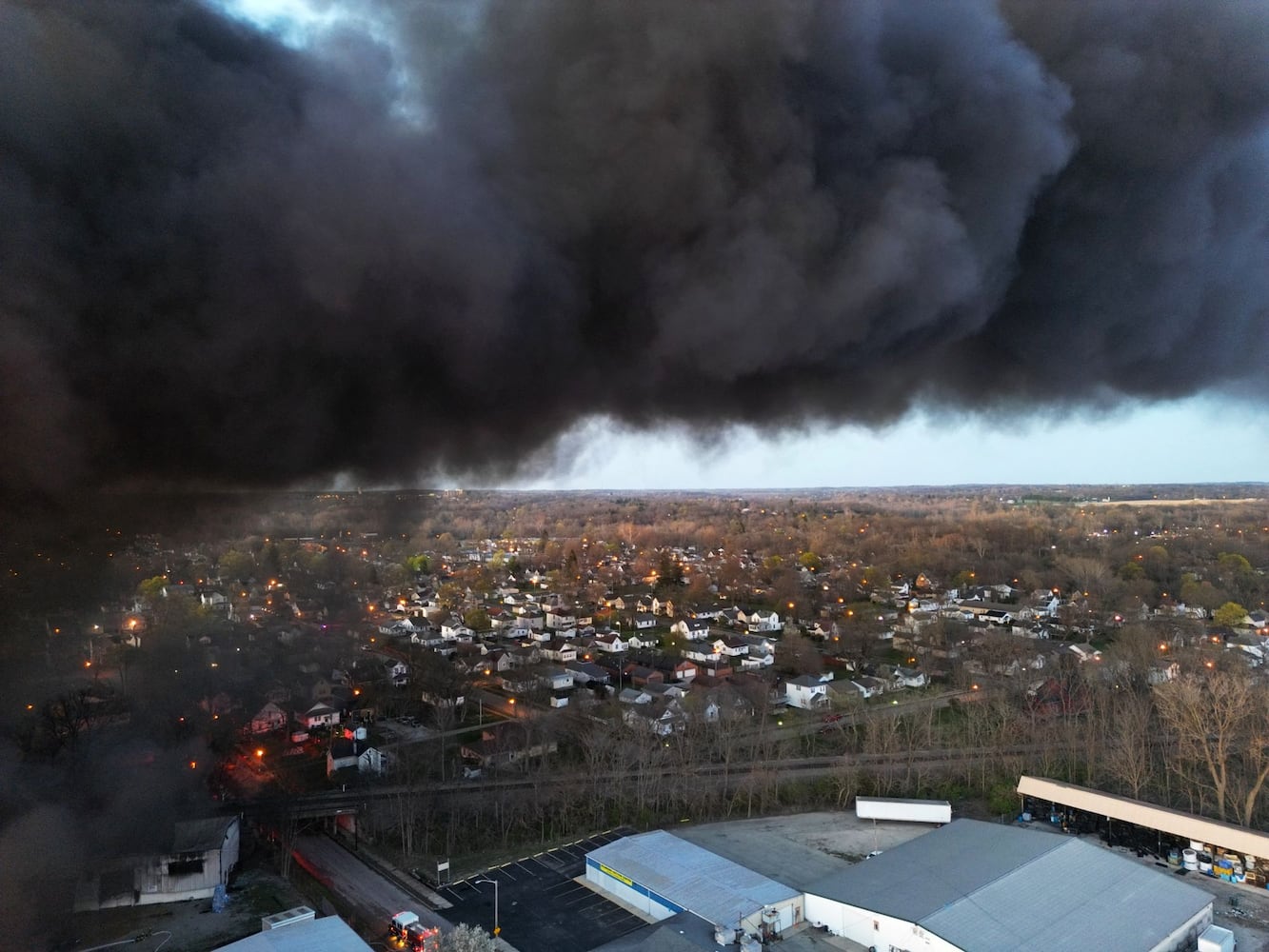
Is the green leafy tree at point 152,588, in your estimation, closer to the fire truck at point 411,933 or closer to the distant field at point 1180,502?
the fire truck at point 411,933

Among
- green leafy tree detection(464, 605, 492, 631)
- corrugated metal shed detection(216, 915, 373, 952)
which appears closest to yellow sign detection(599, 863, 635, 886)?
corrugated metal shed detection(216, 915, 373, 952)

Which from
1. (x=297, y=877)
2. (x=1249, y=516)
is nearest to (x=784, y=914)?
(x=297, y=877)

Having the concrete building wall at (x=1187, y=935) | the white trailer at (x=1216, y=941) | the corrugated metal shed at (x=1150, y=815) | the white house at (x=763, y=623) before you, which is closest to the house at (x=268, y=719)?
the corrugated metal shed at (x=1150, y=815)

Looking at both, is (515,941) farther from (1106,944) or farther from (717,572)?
(717,572)

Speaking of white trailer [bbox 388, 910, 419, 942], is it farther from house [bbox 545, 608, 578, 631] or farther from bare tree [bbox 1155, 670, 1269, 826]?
house [bbox 545, 608, 578, 631]

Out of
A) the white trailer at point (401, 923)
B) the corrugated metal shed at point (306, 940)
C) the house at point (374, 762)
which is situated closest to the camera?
the corrugated metal shed at point (306, 940)

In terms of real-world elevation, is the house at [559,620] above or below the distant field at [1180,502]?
below

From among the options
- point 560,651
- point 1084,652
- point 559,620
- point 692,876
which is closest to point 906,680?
point 1084,652
